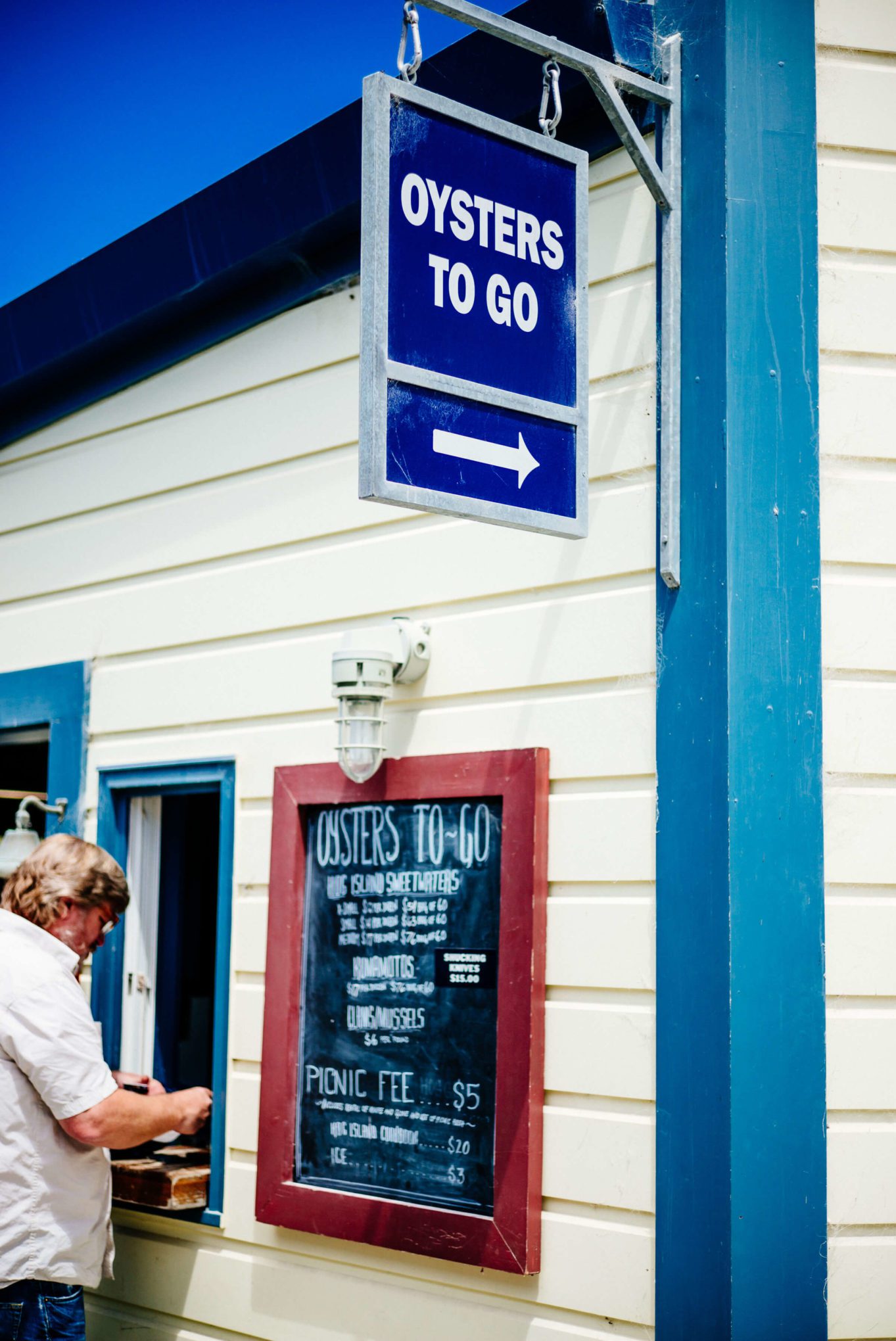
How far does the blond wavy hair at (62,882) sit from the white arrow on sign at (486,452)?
6.00 ft

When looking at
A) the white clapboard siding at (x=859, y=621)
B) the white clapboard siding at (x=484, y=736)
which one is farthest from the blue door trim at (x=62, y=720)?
→ the white clapboard siding at (x=859, y=621)

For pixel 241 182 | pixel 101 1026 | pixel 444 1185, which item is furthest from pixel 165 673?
pixel 444 1185

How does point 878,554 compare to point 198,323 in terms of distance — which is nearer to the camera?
point 878,554

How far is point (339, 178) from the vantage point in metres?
4.38

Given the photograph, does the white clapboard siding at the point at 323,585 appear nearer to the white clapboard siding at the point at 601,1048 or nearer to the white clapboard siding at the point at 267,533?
the white clapboard siding at the point at 267,533

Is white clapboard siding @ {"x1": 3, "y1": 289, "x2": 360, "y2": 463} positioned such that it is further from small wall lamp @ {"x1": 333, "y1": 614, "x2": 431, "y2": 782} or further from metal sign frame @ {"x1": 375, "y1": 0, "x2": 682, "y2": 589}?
metal sign frame @ {"x1": 375, "y1": 0, "x2": 682, "y2": 589}

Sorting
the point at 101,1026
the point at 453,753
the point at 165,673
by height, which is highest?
the point at 165,673

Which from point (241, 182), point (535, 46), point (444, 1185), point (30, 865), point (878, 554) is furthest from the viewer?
point (241, 182)

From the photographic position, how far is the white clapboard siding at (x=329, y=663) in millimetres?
3459

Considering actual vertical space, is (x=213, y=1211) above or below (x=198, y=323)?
below

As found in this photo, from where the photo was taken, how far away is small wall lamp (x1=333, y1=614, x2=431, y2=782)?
3938mm

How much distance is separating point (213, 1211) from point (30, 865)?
1193 mm

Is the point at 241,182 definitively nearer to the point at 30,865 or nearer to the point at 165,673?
the point at 165,673

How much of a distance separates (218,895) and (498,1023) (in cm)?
135
